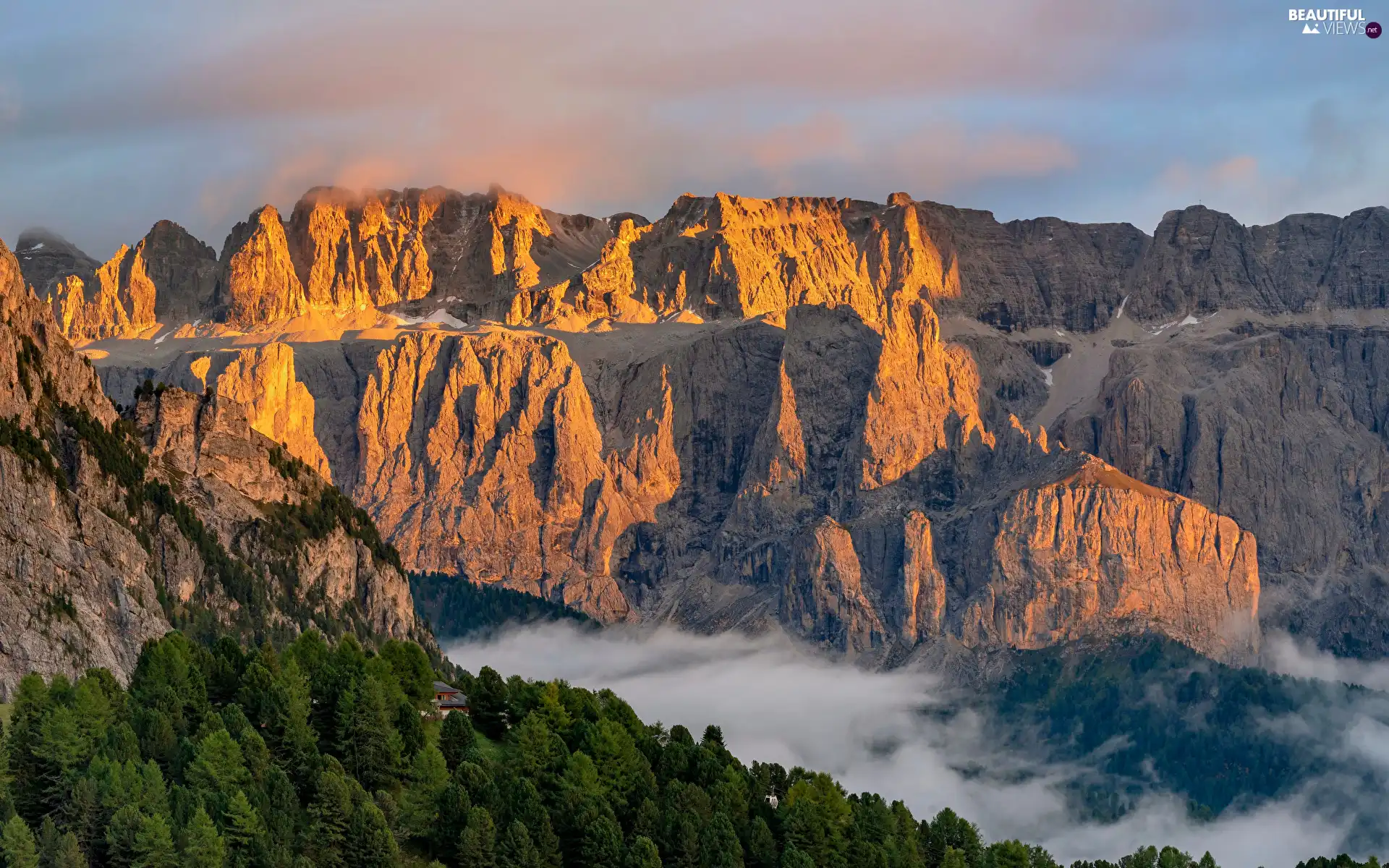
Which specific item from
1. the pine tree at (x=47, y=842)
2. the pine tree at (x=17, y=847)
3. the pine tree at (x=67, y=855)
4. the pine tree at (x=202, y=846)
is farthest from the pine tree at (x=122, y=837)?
the pine tree at (x=17, y=847)

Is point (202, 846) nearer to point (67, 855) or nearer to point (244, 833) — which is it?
point (244, 833)

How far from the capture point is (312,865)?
19625 cm

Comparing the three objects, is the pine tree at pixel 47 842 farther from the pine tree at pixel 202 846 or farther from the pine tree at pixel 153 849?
the pine tree at pixel 202 846

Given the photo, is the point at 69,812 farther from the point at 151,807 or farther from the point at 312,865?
the point at 312,865

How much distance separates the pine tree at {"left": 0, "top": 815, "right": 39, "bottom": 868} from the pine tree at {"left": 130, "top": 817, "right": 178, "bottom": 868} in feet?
24.1

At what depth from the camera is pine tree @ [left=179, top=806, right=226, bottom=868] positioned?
192m

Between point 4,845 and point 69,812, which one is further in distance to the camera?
point 69,812

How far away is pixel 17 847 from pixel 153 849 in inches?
402

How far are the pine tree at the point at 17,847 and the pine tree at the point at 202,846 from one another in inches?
400

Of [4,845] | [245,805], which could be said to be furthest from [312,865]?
[4,845]

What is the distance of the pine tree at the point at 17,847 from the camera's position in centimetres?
18600

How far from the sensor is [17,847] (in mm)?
186500

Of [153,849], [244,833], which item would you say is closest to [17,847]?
[153,849]

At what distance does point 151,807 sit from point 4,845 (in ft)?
47.5
